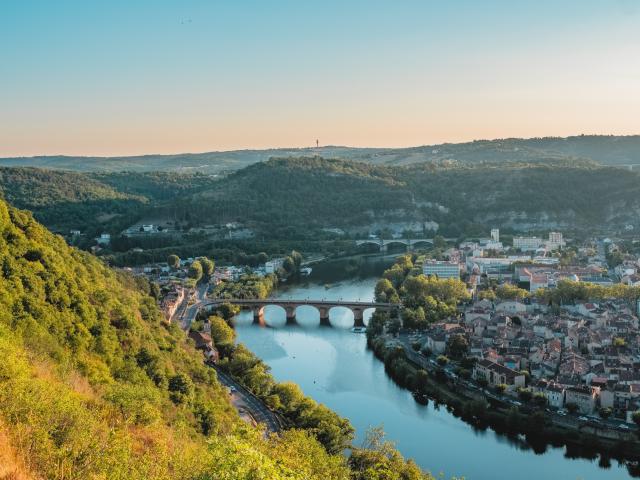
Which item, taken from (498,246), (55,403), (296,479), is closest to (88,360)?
(55,403)

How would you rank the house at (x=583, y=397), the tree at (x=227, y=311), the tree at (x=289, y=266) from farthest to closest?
the tree at (x=289, y=266), the tree at (x=227, y=311), the house at (x=583, y=397)

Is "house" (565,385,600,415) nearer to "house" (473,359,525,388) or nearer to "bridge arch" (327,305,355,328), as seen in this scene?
"house" (473,359,525,388)

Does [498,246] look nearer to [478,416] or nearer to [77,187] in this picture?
[478,416]

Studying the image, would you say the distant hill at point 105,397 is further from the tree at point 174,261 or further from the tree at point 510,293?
the tree at point 174,261

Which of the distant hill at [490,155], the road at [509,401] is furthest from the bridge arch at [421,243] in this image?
the distant hill at [490,155]

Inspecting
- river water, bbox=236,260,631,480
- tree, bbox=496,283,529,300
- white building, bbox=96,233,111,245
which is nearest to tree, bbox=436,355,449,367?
river water, bbox=236,260,631,480
